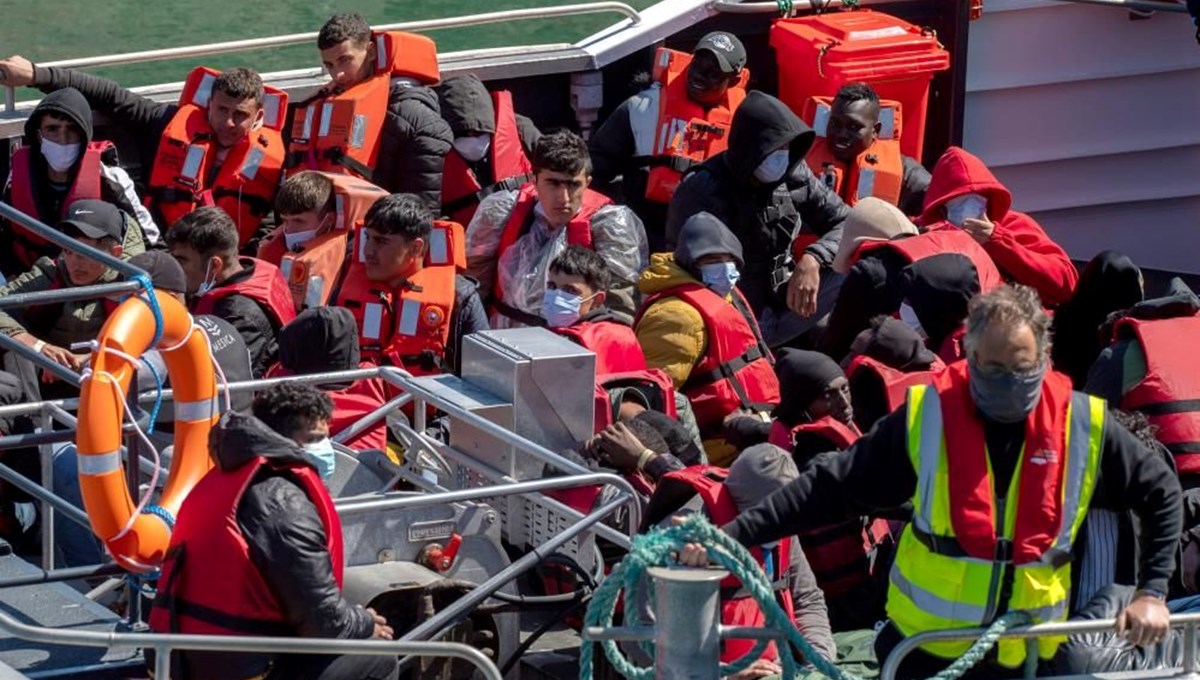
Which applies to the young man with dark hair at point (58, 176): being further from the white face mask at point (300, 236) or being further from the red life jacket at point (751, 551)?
the red life jacket at point (751, 551)

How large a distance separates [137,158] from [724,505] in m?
4.62

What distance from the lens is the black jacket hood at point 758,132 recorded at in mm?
8656

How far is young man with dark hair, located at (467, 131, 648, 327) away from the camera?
860 cm

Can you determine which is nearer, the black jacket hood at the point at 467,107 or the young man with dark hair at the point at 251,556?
the young man with dark hair at the point at 251,556

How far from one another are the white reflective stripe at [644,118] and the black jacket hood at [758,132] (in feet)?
2.93

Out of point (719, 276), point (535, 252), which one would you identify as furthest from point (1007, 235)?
point (535, 252)

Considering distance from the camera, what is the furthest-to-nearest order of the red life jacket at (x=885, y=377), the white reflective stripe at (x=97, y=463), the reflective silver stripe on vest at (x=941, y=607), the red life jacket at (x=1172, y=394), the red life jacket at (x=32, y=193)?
1. the red life jacket at (x=32, y=193)
2. the red life jacket at (x=885, y=377)
3. the red life jacket at (x=1172, y=394)
4. the white reflective stripe at (x=97, y=463)
5. the reflective silver stripe on vest at (x=941, y=607)

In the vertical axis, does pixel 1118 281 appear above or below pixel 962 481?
below

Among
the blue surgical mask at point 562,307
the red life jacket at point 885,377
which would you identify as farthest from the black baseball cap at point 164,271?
the red life jacket at point 885,377

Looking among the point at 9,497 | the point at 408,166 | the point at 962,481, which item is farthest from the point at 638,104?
the point at 962,481

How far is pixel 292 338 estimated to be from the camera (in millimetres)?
7336

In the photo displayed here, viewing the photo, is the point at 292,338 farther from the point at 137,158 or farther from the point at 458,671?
the point at 137,158

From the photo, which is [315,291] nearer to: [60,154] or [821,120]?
[60,154]

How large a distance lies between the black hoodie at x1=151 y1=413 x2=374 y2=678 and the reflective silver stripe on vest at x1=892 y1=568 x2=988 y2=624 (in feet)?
5.01
